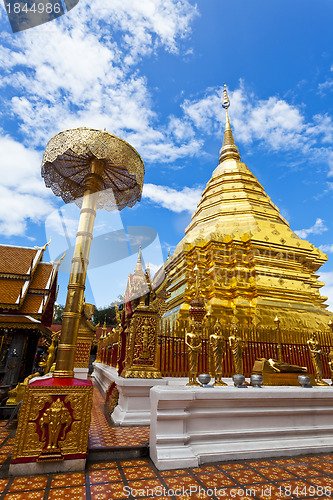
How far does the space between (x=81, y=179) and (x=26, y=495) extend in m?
4.24

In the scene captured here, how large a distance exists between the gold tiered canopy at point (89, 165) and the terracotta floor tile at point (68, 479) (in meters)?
3.52

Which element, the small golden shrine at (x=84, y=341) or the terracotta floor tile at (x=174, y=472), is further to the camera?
the small golden shrine at (x=84, y=341)

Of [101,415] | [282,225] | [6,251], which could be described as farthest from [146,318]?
[282,225]

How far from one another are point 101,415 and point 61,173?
456 cm

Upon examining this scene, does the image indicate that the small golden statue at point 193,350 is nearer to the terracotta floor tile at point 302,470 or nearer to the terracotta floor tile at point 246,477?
the terracotta floor tile at point 246,477

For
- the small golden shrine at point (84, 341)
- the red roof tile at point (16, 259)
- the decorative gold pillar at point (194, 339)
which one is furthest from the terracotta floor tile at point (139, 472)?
the red roof tile at point (16, 259)

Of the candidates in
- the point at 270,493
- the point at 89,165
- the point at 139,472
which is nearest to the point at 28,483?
the point at 139,472

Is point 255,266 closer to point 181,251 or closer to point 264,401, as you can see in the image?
point 181,251

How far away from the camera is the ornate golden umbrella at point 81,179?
11.2ft

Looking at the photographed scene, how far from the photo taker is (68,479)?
8.66 ft

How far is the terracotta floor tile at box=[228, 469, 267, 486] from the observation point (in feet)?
8.85

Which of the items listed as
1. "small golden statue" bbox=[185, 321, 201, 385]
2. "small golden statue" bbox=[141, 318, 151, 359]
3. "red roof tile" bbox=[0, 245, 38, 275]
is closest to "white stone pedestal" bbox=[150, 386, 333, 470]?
"small golden statue" bbox=[185, 321, 201, 385]

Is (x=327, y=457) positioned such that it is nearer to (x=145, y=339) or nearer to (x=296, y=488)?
(x=296, y=488)

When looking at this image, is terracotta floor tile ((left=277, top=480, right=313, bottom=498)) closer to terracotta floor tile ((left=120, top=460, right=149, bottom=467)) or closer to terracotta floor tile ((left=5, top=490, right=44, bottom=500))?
terracotta floor tile ((left=120, top=460, right=149, bottom=467))
